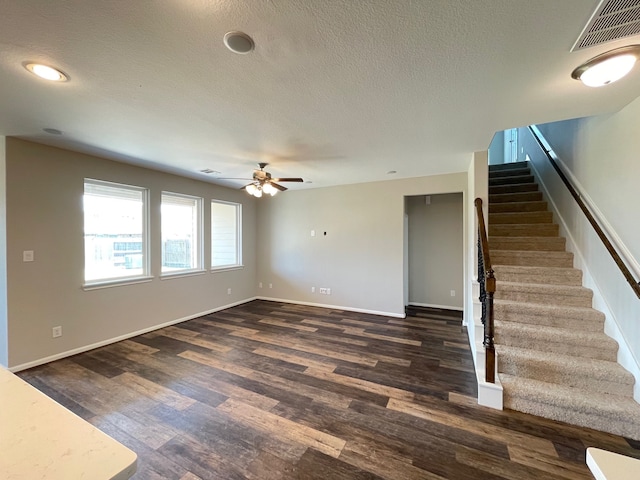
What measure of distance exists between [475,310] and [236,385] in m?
2.66

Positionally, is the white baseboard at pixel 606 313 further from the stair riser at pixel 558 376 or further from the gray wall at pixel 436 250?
the gray wall at pixel 436 250

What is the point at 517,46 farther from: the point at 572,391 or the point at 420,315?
the point at 420,315

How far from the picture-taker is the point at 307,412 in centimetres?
221

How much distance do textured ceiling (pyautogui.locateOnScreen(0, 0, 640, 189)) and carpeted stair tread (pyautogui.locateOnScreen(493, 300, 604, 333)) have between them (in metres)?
1.80

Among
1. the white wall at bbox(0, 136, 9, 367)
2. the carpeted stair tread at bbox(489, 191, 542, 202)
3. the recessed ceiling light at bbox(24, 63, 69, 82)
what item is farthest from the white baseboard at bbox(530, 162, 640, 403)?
the white wall at bbox(0, 136, 9, 367)

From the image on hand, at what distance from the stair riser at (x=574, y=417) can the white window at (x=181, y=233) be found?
473 cm

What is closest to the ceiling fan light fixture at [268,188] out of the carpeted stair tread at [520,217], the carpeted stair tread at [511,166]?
the carpeted stair tread at [520,217]

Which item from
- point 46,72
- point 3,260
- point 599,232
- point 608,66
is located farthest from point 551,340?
point 3,260

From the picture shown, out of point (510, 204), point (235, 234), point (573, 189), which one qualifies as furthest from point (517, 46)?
point (235, 234)

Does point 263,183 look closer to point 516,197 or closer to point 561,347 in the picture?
point 561,347

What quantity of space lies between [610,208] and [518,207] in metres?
1.68

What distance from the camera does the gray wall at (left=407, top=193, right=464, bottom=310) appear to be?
5.10 meters

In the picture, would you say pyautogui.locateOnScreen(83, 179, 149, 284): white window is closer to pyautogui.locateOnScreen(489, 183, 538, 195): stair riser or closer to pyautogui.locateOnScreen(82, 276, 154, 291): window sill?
pyautogui.locateOnScreen(82, 276, 154, 291): window sill

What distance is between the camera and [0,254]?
110 inches
